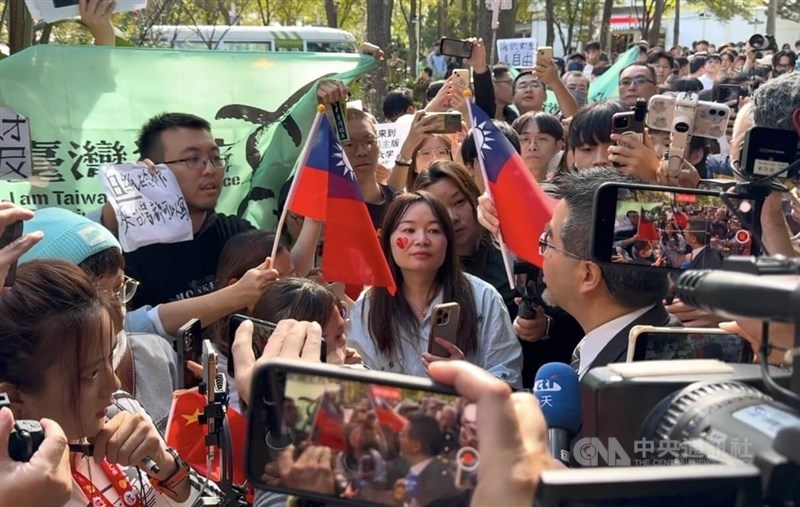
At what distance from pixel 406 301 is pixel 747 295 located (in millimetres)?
2641

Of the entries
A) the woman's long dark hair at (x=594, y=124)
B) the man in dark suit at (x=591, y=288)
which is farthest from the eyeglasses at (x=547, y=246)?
the woman's long dark hair at (x=594, y=124)

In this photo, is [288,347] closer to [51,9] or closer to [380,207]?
[380,207]

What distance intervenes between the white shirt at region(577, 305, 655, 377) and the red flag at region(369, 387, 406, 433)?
4.54 ft

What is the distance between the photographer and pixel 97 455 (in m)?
1.99

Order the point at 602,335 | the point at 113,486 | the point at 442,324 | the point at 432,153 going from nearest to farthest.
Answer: the point at 113,486
the point at 602,335
the point at 442,324
the point at 432,153

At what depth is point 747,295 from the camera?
0.93 metres

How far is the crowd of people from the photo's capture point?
3.49ft

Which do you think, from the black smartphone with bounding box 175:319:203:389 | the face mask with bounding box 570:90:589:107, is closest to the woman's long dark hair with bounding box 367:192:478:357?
the black smartphone with bounding box 175:319:203:389

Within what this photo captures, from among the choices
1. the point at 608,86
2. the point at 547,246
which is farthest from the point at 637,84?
the point at 547,246

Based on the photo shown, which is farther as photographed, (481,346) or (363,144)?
(363,144)

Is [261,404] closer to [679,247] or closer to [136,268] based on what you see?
[679,247]

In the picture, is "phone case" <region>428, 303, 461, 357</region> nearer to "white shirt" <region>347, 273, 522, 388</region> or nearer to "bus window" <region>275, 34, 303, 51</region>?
"white shirt" <region>347, 273, 522, 388</region>
